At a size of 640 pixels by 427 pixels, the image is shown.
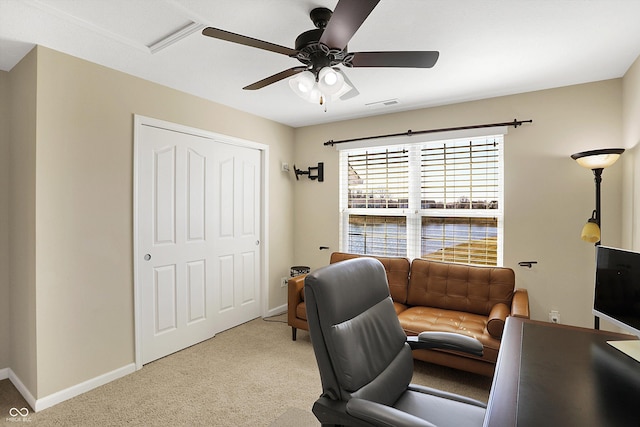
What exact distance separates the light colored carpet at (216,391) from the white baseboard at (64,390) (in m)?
0.04

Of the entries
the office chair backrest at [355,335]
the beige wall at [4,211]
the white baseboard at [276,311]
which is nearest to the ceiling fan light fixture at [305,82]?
the office chair backrest at [355,335]

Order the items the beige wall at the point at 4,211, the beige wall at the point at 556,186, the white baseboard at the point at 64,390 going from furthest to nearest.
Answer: the beige wall at the point at 556,186
the beige wall at the point at 4,211
the white baseboard at the point at 64,390

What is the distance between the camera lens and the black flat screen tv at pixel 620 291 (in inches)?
54.8

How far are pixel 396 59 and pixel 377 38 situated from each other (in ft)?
1.76

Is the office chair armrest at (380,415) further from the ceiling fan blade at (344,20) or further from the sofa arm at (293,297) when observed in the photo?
the sofa arm at (293,297)

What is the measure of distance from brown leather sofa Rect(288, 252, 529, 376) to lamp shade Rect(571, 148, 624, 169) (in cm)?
107

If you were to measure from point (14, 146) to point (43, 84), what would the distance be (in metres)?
0.66

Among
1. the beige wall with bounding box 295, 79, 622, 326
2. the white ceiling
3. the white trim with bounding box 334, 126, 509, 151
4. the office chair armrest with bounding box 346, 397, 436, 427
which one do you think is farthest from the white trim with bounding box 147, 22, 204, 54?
the beige wall with bounding box 295, 79, 622, 326

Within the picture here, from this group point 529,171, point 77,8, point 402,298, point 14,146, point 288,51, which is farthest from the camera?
point 402,298

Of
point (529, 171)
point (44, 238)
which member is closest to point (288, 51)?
point (44, 238)

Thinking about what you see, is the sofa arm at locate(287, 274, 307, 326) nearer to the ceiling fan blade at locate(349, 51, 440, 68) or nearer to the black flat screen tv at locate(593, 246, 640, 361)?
the ceiling fan blade at locate(349, 51, 440, 68)

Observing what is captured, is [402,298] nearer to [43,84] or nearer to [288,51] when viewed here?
[288,51]

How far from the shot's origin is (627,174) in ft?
8.42

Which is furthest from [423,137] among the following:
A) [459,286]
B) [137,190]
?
[137,190]
